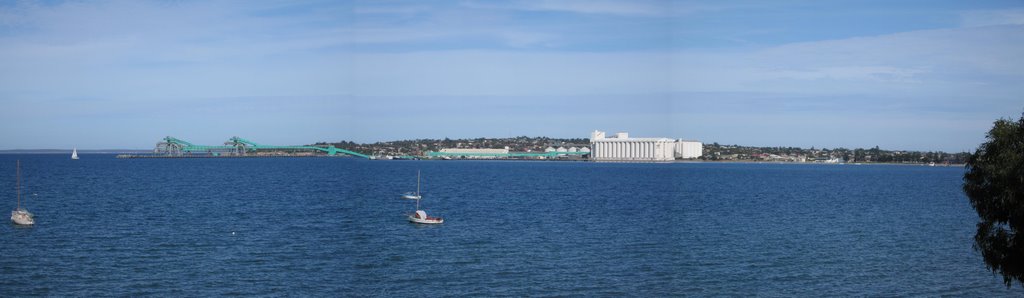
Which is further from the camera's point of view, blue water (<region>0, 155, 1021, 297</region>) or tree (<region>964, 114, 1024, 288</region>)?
blue water (<region>0, 155, 1021, 297</region>)

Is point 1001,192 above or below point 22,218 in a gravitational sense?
above

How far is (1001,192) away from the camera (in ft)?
58.4

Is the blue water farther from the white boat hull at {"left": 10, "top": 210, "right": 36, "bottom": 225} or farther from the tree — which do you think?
the tree

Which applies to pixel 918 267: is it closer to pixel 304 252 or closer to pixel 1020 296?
pixel 1020 296

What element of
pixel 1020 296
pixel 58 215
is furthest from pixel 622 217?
pixel 58 215

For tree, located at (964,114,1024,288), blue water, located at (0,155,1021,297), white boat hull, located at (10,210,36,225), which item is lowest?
blue water, located at (0,155,1021,297)

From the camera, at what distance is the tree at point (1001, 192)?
1734 cm

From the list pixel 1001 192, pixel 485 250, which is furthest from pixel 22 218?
pixel 1001 192

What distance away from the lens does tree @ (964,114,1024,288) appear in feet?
56.9

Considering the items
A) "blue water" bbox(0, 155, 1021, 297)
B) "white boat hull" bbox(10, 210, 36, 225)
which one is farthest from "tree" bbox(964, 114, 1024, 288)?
"white boat hull" bbox(10, 210, 36, 225)

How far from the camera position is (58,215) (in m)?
42.6

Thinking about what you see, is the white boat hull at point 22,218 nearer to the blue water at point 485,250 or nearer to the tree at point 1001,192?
the blue water at point 485,250

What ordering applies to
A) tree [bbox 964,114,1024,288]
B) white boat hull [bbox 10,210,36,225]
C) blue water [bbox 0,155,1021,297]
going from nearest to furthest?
tree [bbox 964,114,1024,288], blue water [bbox 0,155,1021,297], white boat hull [bbox 10,210,36,225]

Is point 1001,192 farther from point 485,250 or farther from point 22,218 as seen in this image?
point 22,218
